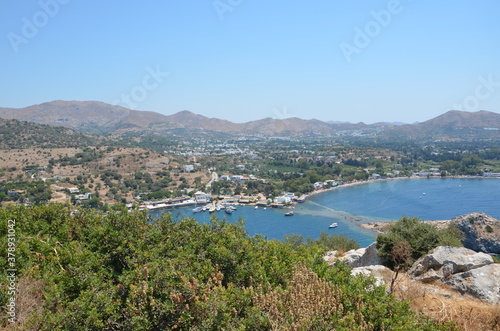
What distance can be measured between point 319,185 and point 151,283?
51679 millimetres

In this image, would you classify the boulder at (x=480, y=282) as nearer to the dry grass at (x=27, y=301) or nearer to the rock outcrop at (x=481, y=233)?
the dry grass at (x=27, y=301)

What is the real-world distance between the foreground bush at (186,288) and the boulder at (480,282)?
6.85 feet

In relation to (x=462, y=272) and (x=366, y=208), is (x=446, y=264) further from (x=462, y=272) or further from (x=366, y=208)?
(x=366, y=208)

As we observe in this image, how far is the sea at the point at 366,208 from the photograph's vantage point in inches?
1291

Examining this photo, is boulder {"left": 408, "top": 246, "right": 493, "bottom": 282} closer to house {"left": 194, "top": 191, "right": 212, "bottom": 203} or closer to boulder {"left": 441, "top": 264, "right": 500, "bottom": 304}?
boulder {"left": 441, "top": 264, "right": 500, "bottom": 304}

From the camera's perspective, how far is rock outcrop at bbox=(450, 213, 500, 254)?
84.0 feet

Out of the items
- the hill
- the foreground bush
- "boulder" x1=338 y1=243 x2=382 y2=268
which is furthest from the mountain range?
the foreground bush

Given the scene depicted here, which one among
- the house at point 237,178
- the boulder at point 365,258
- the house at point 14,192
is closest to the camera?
the boulder at point 365,258

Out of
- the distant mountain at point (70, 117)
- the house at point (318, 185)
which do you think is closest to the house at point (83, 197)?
the house at point (318, 185)

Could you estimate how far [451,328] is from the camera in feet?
11.0

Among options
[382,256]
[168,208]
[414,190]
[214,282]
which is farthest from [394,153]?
[214,282]

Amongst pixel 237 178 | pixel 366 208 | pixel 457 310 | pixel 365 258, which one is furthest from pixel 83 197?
pixel 457 310

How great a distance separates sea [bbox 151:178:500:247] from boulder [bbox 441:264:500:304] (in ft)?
72.1

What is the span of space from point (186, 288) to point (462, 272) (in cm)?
473
